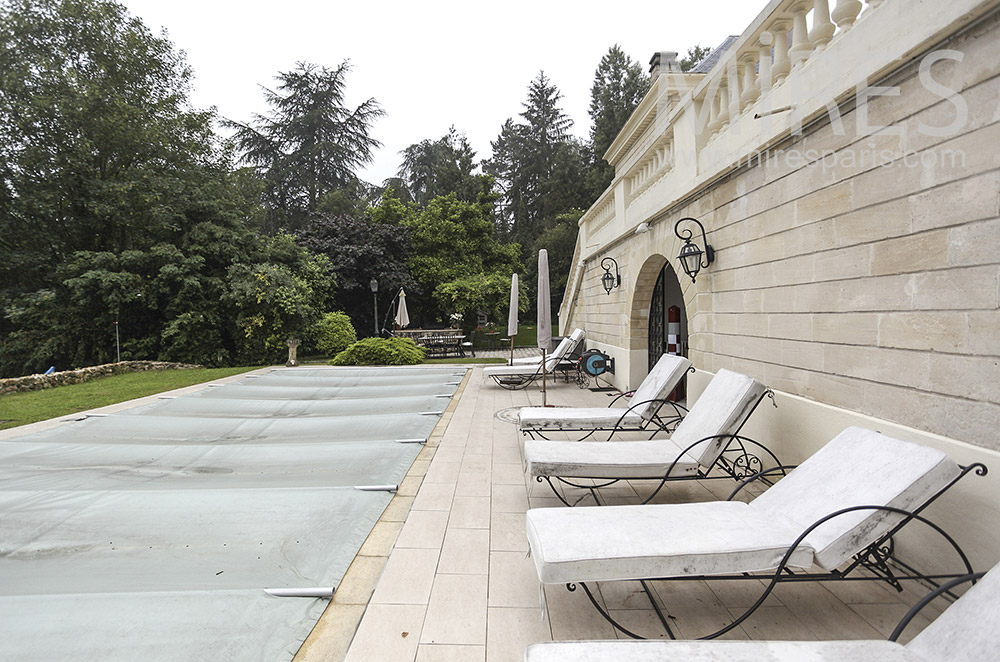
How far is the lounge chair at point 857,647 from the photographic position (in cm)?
135

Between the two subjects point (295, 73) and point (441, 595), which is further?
point (295, 73)

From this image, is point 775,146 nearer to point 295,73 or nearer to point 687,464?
point 687,464

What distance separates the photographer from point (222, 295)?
47.5 ft

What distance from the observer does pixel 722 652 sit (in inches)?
57.2

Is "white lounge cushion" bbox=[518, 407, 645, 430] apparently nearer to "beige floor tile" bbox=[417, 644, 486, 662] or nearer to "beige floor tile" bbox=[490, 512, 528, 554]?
"beige floor tile" bbox=[490, 512, 528, 554]

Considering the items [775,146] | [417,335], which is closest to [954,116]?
[775,146]

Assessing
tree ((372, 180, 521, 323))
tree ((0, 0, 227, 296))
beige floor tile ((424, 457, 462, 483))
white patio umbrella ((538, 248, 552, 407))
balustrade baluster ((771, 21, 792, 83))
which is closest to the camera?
balustrade baluster ((771, 21, 792, 83))

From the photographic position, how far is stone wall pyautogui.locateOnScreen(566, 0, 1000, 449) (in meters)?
2.08

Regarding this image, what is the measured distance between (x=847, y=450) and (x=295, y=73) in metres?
28.9

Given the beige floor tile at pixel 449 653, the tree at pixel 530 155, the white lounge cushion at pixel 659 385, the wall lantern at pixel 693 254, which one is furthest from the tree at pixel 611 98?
the beige floor tile at pixel 449 653

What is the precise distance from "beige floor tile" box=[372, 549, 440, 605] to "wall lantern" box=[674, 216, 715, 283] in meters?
3.82

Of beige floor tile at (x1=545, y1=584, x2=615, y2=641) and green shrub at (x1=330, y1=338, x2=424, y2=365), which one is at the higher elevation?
green shrub at (x1=330, y1=338, x2=424, y2=365)

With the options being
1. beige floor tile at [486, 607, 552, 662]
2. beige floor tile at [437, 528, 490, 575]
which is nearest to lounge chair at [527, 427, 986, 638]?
beige floor tile at [486, 607, 552, 662]

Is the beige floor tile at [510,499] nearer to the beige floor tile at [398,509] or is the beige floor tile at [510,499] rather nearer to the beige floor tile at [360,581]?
the beige floor tile at [398,509]
